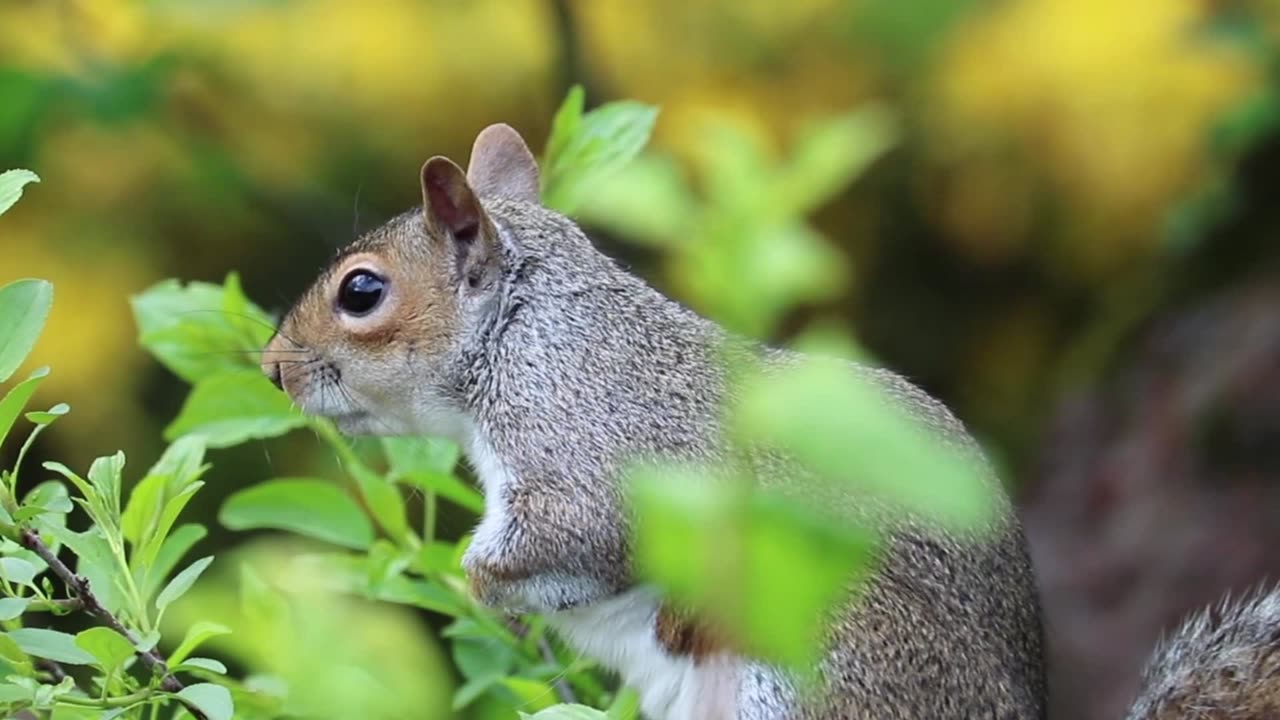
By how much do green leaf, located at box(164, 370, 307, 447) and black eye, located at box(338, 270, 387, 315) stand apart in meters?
0.16

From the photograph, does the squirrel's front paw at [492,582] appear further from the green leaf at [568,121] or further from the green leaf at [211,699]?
the green leaf at [211,699]

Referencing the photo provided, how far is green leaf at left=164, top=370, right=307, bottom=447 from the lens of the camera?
1250 mm

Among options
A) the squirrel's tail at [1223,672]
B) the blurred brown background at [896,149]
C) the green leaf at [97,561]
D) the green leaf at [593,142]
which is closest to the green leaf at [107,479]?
the green leaf at [97,561]

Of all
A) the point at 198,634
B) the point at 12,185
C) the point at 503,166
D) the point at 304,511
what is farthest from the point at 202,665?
the point at 503,166

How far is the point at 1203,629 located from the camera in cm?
128

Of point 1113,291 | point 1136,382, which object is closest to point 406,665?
point 1136,382

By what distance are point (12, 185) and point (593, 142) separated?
55 centimetres

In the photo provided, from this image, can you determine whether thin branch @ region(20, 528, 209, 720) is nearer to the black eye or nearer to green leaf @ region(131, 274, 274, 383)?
green leaf @ region(131, 274, 274, 383)

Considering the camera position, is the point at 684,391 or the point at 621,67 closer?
the point at 684,391

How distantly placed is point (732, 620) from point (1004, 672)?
0.84m

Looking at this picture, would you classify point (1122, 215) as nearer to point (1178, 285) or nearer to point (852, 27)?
point (1178, 285)

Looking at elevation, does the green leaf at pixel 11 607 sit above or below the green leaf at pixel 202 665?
below

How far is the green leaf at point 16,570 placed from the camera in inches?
33.6

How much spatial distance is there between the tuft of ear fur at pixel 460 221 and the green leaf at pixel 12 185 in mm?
496
